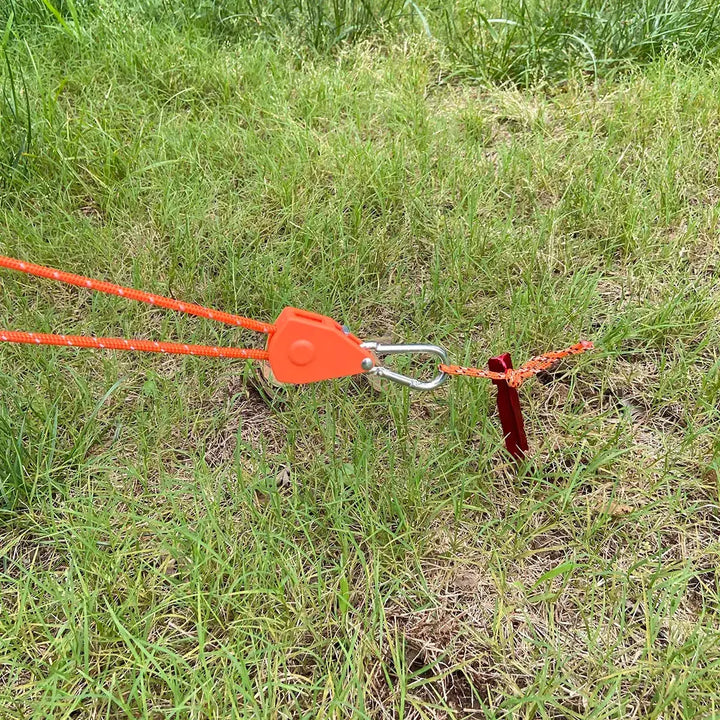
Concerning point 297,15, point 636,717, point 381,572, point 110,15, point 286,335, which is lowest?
point 636,717

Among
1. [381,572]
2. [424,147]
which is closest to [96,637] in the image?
[381,572]

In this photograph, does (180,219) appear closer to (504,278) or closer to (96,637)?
(504,278)

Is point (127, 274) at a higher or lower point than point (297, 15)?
lower

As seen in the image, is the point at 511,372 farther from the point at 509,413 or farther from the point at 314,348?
the point at 314,348

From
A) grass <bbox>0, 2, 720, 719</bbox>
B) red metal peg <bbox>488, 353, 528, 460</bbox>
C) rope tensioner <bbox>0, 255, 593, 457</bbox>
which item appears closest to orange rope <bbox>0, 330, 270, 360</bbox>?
rope tensioner <bbox>0, 255, 593, 457</bbox>

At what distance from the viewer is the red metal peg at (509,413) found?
126 cm

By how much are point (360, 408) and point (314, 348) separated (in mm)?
336

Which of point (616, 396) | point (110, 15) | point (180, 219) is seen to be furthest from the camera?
point (110, 15)

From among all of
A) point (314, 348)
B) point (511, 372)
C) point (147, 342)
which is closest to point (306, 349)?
point (314, 348)

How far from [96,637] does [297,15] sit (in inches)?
92.0

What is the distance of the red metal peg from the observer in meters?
1.26

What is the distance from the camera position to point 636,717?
42.6 inches

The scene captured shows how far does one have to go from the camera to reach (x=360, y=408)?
1.51 metres

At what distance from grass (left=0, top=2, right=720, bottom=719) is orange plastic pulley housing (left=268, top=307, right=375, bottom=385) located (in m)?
0.24
